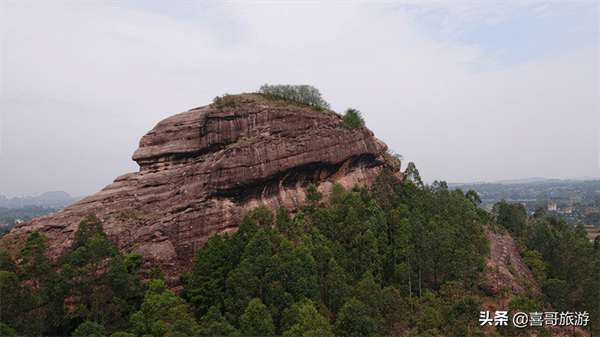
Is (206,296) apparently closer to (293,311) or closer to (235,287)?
(235,287)

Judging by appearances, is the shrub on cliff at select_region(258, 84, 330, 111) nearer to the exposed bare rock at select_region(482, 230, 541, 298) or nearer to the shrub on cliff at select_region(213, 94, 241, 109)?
the shrub on cliff at select_region(213, 94, 241, 109)

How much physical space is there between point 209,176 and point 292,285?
1589 centimetres

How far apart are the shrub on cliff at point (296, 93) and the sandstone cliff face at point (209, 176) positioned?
106 inches

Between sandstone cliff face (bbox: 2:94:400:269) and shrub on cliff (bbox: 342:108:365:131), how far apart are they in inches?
39.5

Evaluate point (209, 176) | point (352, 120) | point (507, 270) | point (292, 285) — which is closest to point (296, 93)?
point (352, 120)

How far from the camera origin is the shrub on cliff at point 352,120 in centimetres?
4141

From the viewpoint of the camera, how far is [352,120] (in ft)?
138

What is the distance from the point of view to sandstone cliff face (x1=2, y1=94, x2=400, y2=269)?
29.9 metres

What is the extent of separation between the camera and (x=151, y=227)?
30453 millimetres

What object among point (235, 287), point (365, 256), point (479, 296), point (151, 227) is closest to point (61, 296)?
point (151, 227)

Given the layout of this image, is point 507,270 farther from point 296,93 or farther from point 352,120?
point 296,93

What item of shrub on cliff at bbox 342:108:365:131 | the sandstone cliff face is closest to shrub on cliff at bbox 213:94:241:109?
the sandstone cliff face

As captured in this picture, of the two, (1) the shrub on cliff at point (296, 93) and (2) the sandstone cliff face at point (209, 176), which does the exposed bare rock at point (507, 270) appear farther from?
(1) the shrub on cliff at point (296, 93)

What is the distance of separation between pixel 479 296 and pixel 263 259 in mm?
21130
